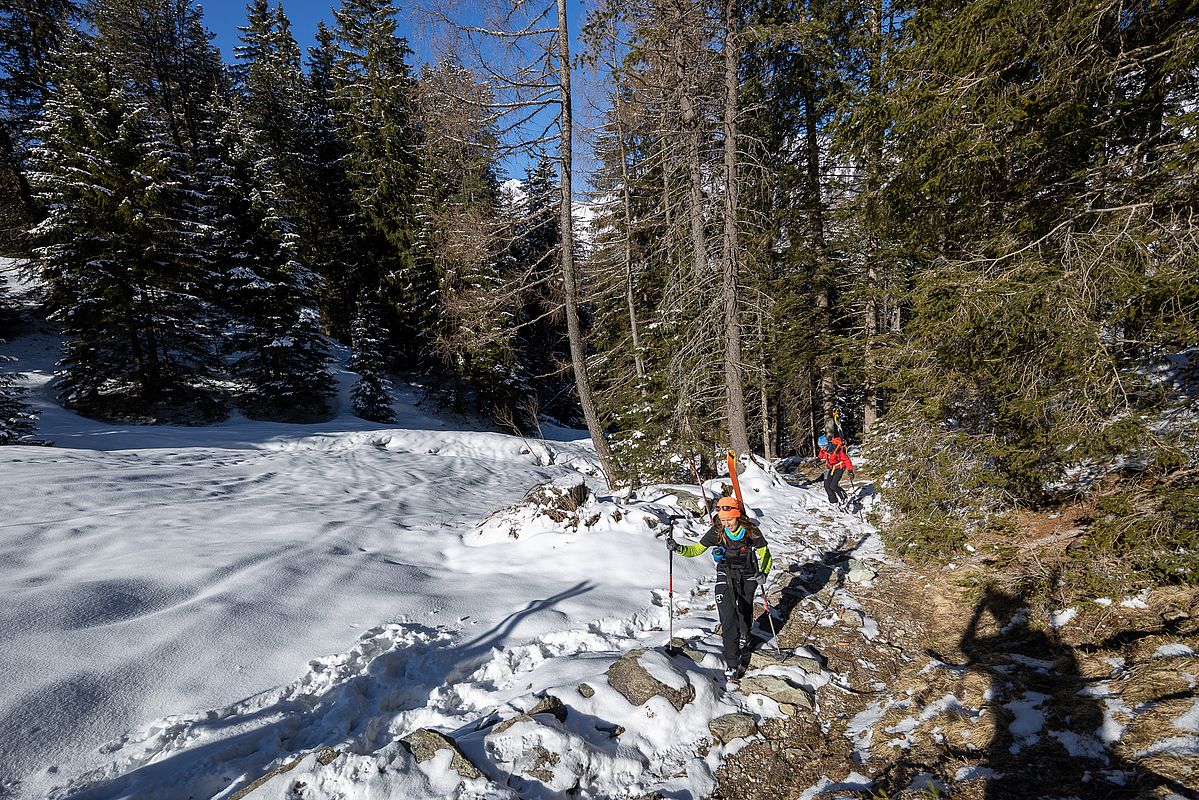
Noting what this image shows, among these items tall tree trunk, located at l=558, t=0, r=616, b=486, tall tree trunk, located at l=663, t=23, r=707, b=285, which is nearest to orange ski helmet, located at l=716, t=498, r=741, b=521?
tall tree trunk, located at l=558, t=0, r=616, b=486

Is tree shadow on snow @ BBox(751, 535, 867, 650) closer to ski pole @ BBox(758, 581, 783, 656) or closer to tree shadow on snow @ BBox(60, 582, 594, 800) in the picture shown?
ski pole @ BBox(758, 581, 783, 656)

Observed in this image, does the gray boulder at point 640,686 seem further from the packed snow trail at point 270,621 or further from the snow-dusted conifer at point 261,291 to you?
the snow-dusted conifer at point 261,291

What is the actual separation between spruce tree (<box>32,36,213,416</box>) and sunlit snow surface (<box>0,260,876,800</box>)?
9.55m

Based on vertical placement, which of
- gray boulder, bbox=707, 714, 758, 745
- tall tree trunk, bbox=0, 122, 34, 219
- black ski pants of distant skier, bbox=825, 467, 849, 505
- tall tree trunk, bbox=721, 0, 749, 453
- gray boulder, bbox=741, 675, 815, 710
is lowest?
gray boulder, bbox=707, 714, 758, 745

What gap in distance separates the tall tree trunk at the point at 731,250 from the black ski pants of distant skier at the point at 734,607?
20.7 ft

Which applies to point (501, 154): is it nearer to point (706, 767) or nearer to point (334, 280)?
point (706, 767)

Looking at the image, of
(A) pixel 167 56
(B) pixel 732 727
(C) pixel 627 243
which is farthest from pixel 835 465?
(A) pixel 167 56

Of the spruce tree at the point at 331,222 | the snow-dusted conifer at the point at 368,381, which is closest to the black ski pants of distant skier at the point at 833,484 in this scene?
the snow-dusted conifer at the point at 368,381

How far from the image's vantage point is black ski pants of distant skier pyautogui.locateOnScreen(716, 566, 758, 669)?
16.0 feet

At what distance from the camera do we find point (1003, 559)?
490 centimetres

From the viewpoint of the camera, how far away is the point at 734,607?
16.3 ft

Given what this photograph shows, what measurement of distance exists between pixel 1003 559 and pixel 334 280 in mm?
32204

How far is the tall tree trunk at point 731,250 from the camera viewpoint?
971 centimetres

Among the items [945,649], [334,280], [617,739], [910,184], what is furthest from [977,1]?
[334,280]
